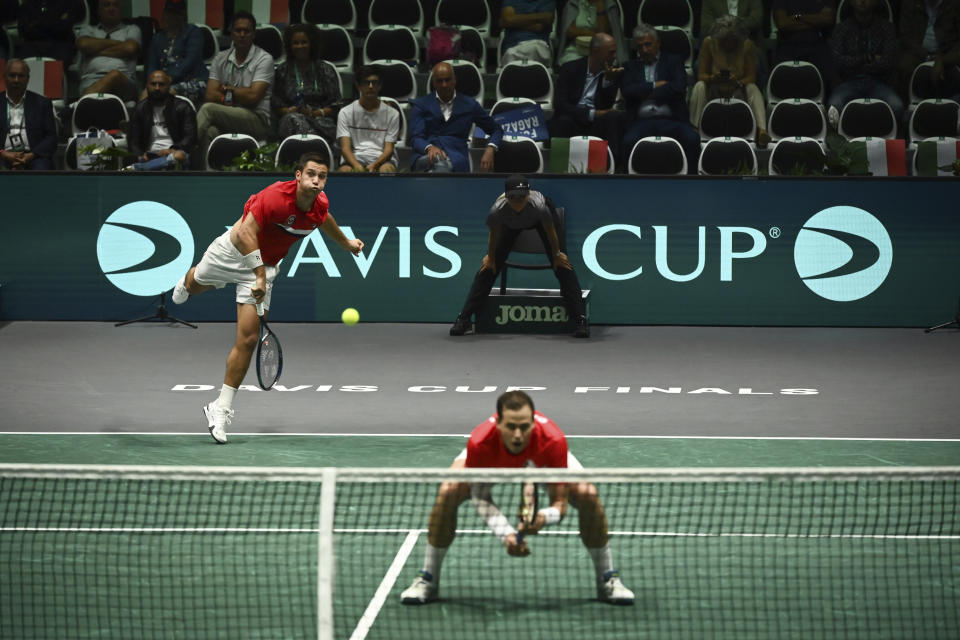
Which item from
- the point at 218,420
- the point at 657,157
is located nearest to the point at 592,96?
the point at 657,157

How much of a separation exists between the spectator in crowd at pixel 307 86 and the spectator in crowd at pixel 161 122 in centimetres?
110

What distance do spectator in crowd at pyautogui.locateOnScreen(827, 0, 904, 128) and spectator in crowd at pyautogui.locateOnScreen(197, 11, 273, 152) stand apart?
6624 millimetres

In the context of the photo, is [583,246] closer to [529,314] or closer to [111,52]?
[529,314]

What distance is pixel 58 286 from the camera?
565 inches

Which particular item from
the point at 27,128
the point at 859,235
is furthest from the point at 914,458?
the point at 27,128

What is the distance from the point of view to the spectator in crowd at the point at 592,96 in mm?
15664

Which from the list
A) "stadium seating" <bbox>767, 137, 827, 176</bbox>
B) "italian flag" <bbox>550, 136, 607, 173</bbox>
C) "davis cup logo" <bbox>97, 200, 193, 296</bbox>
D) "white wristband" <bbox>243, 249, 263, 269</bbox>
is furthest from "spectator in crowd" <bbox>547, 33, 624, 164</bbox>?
"white wristband" <bbox>243, 249, 263, 269</bbox>

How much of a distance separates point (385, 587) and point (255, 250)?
12.5ft

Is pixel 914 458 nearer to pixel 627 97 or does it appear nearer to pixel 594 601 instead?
pixel 594 601

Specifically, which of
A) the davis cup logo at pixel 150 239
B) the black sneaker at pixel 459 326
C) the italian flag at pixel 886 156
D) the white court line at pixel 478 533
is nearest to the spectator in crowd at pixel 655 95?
the italian flag at pixel 886 156

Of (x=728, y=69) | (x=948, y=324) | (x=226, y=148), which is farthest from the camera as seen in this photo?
(x=728, y=69)

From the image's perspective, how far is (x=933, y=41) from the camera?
1714 cm

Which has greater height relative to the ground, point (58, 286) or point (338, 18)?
point (338, 18)

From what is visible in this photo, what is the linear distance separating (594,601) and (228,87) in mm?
11378
